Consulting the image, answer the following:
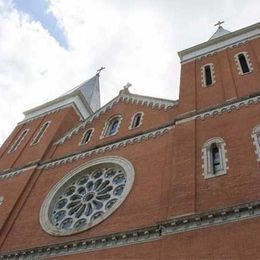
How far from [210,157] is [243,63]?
6805mm

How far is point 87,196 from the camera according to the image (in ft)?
52.2

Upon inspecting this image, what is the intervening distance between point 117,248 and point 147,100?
9282 millimetres

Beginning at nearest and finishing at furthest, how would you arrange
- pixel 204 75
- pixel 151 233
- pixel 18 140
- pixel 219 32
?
pixel 151 233
pixel 204 75
pixel 219 32
pixel 18 140

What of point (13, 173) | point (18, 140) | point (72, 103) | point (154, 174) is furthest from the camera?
point (72, 103)

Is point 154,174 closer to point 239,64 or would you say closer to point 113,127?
point 113,127

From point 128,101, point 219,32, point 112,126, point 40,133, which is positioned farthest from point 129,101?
point 219,32

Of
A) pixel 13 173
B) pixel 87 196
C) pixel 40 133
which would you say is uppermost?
pixel 40 133

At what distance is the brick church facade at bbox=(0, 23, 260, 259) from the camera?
1138 cm

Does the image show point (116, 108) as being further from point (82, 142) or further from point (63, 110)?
point (63, 110)

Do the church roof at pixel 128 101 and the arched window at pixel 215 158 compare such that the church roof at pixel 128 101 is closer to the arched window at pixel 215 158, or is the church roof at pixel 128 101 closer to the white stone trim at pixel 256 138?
the arched window at pixel 215 158

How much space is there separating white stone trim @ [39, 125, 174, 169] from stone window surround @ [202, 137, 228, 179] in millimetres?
2666

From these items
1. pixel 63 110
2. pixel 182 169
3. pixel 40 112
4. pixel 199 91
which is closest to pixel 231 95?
pixel 199 91

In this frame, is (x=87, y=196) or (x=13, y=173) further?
(x=13, y=173)

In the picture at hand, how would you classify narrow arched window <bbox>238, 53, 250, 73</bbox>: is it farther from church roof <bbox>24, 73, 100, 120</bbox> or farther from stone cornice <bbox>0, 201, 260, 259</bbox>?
church roof <bbox>24, 73, 100, 120</bbox>
